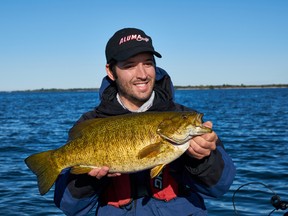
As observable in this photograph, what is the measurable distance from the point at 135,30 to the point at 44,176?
192 cm

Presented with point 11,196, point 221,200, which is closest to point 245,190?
point 221,200

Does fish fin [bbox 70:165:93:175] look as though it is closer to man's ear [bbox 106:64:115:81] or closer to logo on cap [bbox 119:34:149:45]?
man's ear [bbox 106:64:115:81]

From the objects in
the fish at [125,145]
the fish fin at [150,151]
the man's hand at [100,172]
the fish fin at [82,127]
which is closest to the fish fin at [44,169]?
the fish at [125,145]

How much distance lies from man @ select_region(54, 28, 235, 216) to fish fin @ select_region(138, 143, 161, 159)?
1.02ft

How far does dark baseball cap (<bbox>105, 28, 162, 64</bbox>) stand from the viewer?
457cm

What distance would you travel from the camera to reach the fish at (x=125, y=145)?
13.2ft

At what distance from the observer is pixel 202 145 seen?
3.88 meters

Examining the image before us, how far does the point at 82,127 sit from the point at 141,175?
0.84 meters

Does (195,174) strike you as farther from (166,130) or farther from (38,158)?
(38,158)

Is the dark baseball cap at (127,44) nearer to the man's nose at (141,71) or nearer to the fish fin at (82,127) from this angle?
the man's nose at (141,71)

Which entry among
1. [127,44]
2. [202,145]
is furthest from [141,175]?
[127,44]

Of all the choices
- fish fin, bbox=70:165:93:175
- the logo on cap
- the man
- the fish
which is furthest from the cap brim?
fish fin, bbox=70:165:93:175

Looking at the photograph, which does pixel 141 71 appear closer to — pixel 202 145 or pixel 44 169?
pixel 202 145

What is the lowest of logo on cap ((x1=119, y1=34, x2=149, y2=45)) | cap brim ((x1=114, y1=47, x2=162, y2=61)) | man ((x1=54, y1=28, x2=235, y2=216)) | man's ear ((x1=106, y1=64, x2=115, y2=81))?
man ((x1=54, y1=28, x2=235, y2=216))
